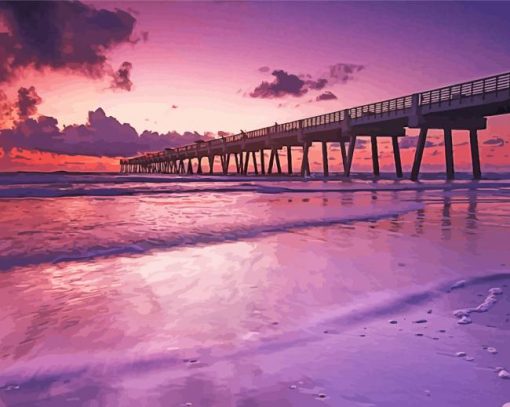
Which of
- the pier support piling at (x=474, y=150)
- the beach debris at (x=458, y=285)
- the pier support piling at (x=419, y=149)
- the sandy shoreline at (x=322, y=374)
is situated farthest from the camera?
the pier support piling at (x=474, y=150)

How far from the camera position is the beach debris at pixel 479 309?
8.55 ft

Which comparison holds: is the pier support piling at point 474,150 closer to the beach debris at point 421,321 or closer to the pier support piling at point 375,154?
the pier support piling at point 375,154

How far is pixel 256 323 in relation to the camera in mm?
2660

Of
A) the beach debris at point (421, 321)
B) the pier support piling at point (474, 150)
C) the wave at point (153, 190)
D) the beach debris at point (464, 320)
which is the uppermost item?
the pier support piling at point (474, 150)

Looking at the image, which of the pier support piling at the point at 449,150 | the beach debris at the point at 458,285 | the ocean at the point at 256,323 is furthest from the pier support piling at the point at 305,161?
the beach debris at the point at 458,285

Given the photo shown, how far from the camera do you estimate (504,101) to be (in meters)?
19.1

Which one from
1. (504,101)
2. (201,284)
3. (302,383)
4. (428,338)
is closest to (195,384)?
(302,383)

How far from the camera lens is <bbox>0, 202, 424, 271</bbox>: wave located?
15.6ft

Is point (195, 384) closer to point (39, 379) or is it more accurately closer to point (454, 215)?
point (39, 379)

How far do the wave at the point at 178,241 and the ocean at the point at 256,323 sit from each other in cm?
6

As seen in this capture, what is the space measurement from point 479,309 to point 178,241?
4099mm

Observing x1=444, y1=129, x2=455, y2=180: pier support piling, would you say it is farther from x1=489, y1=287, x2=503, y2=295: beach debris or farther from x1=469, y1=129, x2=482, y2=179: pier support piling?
x1=489, y1=287, x2=503, y2=295: beach debris

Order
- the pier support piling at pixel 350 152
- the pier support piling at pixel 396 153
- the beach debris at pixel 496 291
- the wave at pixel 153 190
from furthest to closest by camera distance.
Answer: the pier support piling at pixel 396 153, the pier support piling at pixel 350 152, the wave at pixel 153 190, the beach debris at pixel 496 291

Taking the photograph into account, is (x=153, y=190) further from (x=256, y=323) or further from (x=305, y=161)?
(x=305, y=161)
